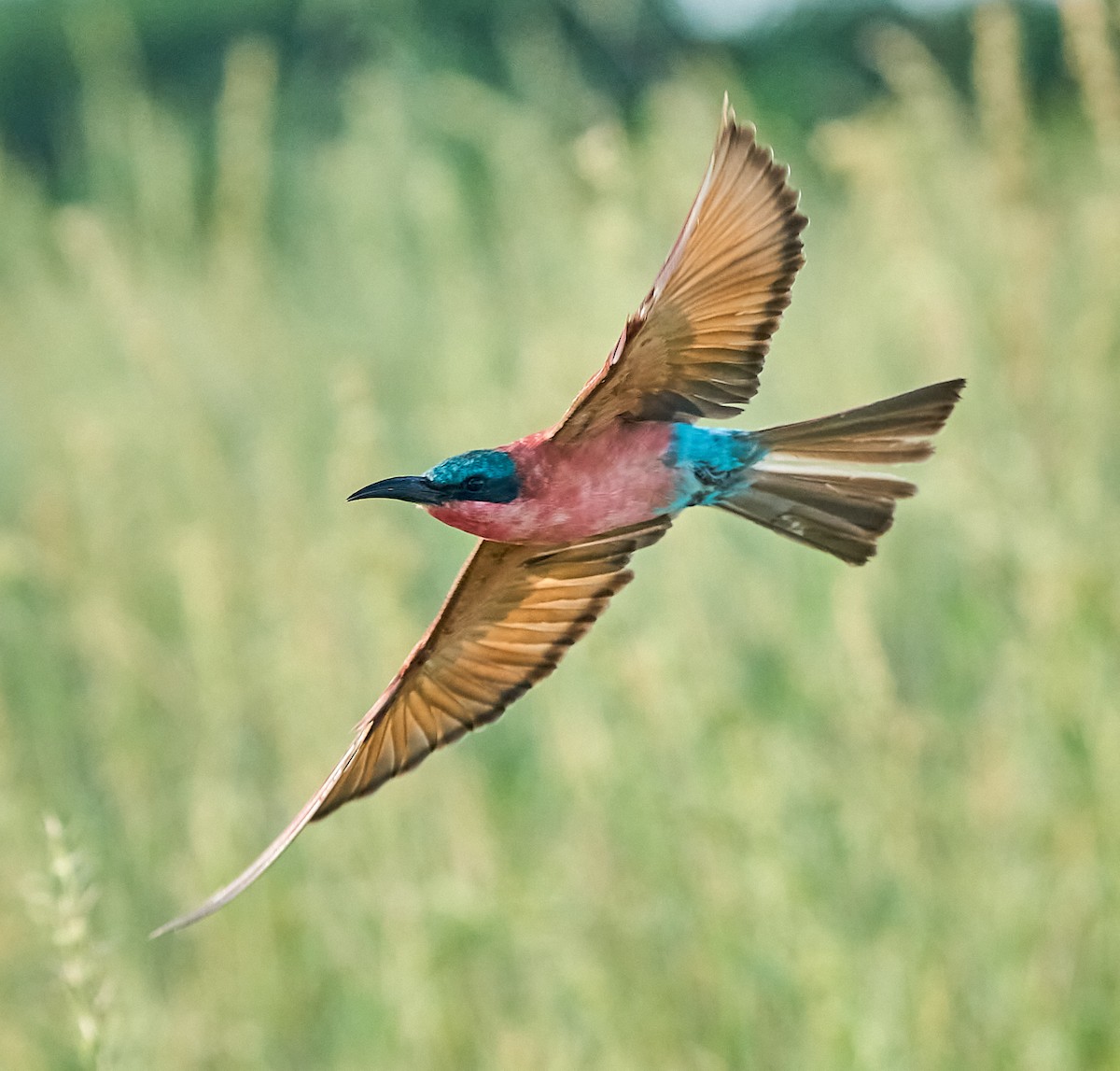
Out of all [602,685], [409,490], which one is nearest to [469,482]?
[409,490]

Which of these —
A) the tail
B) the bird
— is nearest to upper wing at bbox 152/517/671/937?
the bird

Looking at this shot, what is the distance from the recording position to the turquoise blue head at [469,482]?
2.63ft

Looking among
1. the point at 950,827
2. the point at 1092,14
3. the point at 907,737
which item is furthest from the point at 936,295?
the point at 950,827

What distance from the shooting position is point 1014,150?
75.4 inches

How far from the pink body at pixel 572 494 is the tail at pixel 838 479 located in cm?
10

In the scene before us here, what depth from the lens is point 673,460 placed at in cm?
92

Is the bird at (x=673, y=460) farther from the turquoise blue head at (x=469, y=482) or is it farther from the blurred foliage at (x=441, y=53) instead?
the blurred foliage at (x=441, y=53)

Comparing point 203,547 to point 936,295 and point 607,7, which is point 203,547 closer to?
point 936,295

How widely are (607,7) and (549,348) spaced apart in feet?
3.29

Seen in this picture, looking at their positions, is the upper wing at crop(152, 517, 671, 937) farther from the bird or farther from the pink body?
the pink body

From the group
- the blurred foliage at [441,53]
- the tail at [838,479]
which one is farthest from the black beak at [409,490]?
the blurred foliage at [441,53]

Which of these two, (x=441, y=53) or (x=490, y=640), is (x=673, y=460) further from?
(x=441, y=53)

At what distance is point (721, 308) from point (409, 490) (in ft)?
0.89

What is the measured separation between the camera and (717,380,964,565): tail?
0.96 metres
